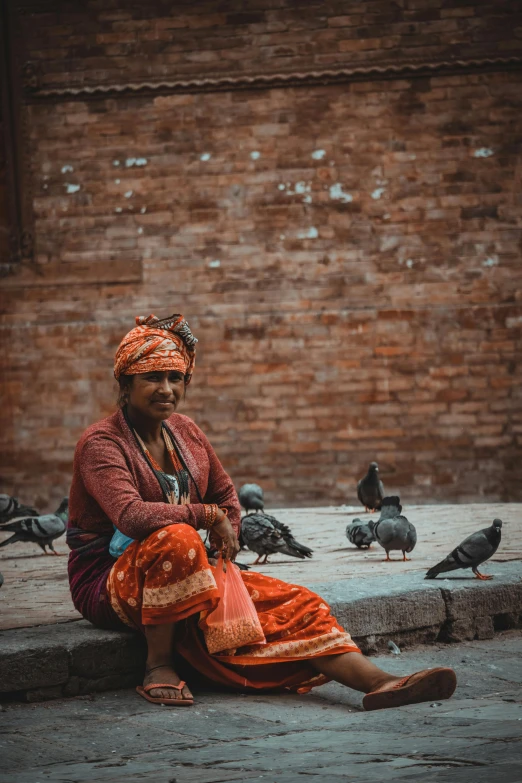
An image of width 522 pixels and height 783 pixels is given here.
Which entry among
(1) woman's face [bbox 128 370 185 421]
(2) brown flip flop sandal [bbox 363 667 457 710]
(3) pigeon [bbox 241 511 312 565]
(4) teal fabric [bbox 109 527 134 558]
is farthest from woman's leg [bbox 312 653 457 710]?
(3) pigeon [bbox 241 511 312 565]

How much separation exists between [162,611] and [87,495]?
724mm

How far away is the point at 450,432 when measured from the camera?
582 inches

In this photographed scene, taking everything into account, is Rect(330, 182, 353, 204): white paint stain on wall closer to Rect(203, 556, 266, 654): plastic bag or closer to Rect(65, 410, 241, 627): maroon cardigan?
Rect(65, 410, 241, 627): maroon cardigan

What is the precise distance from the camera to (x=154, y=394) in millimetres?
4609

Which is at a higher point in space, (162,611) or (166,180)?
(166,180)

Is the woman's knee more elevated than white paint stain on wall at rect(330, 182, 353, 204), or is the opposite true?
white paint stain on wall at rect(330, 182, 353, 204)

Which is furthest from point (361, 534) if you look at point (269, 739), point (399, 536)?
point (269, 739)

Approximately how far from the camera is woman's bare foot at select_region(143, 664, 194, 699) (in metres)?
4.17

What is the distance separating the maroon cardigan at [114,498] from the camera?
426cm

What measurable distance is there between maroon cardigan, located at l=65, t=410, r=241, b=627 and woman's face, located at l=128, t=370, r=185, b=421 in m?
0.14

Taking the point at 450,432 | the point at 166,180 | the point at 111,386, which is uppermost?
the point at 166,180

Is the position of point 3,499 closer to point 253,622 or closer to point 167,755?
point 253,622

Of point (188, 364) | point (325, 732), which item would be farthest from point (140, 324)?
point (325, 732)

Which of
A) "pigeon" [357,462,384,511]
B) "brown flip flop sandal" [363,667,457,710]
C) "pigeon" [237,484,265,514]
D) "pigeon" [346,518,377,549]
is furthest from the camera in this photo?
"pigeon" [237,484,265,514]
